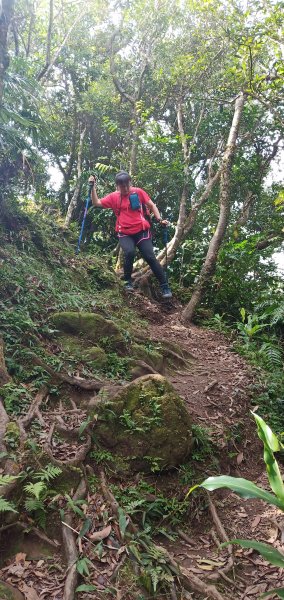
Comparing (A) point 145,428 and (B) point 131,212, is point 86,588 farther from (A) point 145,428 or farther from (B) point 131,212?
(B) point 131,212

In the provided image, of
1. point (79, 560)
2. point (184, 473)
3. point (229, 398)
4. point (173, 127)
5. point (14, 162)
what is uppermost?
point (173, 127)

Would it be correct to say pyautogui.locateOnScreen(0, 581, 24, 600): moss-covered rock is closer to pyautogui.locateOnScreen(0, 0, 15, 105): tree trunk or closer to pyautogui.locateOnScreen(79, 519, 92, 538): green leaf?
pyautogui.locateOnScreen(79, 519, 92, 538): green leaf

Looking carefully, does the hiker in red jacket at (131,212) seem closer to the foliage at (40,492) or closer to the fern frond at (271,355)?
the fern frond at (271,355)

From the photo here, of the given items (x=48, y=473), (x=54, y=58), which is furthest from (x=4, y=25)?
(x=54, y=58)

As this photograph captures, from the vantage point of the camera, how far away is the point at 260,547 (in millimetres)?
2406

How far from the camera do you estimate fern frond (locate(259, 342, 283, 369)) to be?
275 inches

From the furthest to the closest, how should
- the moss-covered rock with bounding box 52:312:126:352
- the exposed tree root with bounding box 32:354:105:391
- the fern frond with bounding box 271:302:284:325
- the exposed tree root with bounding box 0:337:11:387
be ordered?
1. the fern frond with bounding box 271:302:284:325
2. the moss-covered rock with bounding box 52:312:126:352
3. the exposed tree root with bounding box 32:354:105:391
4. the exposed tree root with bounding box 0:337:11:387

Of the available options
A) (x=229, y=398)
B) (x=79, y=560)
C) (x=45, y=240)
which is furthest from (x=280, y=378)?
(x=45, y=240)

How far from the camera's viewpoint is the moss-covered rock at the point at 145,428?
375cm

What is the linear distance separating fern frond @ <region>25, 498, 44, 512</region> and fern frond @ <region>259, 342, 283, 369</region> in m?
4.95

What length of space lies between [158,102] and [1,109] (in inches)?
359

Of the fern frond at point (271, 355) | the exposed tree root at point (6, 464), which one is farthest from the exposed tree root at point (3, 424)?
the fern frond at point (271, 355)

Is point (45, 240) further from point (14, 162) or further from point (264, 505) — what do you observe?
point (264, 505)

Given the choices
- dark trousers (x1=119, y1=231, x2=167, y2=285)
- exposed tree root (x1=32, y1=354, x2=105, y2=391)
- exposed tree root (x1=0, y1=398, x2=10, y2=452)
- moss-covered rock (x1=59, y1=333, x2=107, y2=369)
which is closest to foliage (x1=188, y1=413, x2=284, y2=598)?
exposed tree root (x1=0, y1=398, x2=10, y2=452)
